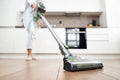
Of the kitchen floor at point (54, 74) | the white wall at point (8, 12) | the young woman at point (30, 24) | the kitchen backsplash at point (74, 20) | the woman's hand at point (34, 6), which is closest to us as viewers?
the kitchen floor at point (54, 74)

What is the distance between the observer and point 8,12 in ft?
12.6

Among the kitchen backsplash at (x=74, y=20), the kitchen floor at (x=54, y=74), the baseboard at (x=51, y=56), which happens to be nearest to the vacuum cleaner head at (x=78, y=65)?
the kitchen floor at (x=54, y=74)

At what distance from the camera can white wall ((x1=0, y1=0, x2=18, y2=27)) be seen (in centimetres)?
379

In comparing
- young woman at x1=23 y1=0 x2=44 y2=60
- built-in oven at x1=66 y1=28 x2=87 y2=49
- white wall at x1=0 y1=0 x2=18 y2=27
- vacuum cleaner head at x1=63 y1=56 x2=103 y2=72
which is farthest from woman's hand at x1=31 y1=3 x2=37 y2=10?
vacuum cleaner head at x1=63 y1=56 x2=103 y2=72

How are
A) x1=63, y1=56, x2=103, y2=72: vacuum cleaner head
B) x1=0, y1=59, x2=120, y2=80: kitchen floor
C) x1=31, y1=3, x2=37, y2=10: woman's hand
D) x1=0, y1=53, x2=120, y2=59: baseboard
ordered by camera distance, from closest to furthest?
x1=0, y1=59, x2=120, y2=80: kitchen floor, x1=63, y1=56, x2=103, y2=72: vacuum cleaner head, x1=31, y1=3, x2=37, y2=10: woman's hand, x1=0, y1=53, x2=120, y2=59: baseboard

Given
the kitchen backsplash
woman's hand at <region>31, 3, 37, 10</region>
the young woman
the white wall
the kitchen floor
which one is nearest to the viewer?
the kitchen floor

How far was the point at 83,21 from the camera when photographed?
4176 millimetres

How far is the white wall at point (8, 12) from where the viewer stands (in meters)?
3.79

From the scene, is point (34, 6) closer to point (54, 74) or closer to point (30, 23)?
point (30, 23)

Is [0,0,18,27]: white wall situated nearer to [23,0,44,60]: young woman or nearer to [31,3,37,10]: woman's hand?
[23,0,44,60]: young woman

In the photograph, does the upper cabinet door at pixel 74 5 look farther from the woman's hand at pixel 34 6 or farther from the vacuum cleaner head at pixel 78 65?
the vacuum cleaner head at pixel 78 65

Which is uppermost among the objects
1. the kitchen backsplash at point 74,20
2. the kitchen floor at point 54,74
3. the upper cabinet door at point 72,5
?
the upper cabinet door at point 72,5

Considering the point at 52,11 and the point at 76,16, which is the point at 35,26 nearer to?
the point at 52,11

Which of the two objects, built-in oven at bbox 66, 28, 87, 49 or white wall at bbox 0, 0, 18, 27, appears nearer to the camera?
built-in oven at bbox 66, 28, 87, 49
